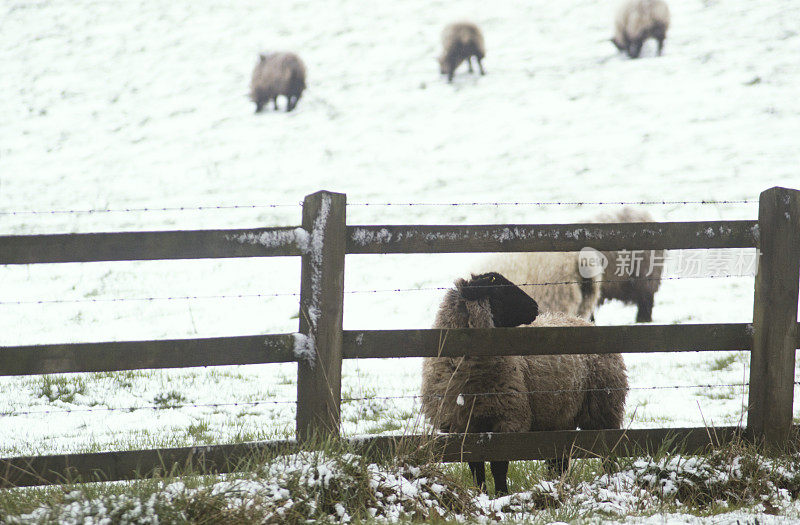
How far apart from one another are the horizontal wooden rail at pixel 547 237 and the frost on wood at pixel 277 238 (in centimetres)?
24

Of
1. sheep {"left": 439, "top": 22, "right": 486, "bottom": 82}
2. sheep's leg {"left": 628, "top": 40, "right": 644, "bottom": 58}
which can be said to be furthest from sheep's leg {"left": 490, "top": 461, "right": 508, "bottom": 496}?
sheep's leg {"left": 628, "top": 40, "right": 644, "bottom": 58}

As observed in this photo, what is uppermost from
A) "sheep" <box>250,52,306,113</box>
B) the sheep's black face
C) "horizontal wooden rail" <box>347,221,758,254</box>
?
"sheep" <box>250,52,306,113</box>

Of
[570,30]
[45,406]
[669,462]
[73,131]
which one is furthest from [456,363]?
[570,30]

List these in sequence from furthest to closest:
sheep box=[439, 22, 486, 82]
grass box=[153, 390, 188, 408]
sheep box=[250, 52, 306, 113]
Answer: sheep box=[439, 22, 486, 82] < sheep box=[250, 52, 306, 113] < grass box=[153, 390, 188, 408]

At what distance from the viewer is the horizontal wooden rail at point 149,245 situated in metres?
3.31

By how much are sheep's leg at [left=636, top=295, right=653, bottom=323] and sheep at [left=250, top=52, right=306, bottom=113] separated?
15509 mm

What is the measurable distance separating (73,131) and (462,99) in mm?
11765

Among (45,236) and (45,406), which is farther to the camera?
(45,406)

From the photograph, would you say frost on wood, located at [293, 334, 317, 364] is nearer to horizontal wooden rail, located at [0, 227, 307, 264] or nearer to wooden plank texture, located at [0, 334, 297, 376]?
wooden plank texture, located at [0, 334, 297, 376]

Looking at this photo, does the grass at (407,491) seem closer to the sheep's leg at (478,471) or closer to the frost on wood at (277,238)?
the sheep's leg at (478,471)

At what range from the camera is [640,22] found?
881 inches

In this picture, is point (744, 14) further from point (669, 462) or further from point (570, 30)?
point (669, 462)

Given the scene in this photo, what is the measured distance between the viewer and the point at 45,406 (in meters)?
5.77

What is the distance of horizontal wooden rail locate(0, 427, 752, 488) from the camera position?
128 inches
